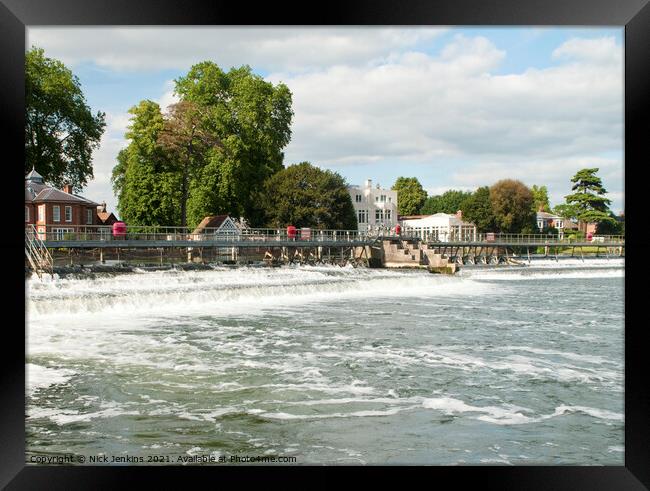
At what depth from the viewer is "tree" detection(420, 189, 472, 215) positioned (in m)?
53.7

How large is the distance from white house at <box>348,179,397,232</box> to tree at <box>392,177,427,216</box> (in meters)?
7.90

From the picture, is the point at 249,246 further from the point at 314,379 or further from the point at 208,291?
the point at 314,379

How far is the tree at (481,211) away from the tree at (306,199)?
16.2 metres

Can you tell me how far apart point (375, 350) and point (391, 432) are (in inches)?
166

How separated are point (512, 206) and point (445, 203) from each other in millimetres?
8301

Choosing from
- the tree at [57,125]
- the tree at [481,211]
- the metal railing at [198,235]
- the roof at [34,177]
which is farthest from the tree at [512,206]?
the roof at [34,177]

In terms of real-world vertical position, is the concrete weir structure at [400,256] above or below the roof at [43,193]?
below

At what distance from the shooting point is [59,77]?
24266mm

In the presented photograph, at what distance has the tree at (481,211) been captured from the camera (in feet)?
150

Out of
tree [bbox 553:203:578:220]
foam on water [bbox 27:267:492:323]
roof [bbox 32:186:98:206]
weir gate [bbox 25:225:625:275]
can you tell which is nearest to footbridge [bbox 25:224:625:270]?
weir gate [bbox 25:225:625:275]

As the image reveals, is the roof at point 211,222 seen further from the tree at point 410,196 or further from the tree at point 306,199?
the tree at point 410,196

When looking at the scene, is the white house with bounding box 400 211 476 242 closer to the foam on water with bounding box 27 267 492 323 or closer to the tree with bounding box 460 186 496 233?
the tree with bounding box 460 186 496 233

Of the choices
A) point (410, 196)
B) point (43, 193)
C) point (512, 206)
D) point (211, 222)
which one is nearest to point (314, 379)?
point (43, 193)
